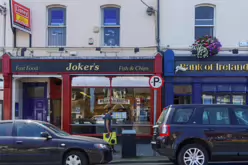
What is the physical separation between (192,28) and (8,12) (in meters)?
8.56

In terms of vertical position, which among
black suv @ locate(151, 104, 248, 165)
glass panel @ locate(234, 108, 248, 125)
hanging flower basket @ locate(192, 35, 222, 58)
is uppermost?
hanging flower basket @ locate(192, 35, 222, 58)

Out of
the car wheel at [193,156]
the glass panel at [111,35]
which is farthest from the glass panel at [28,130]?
the glass panel at [111,35]

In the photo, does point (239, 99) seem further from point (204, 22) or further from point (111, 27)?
point (111, 27)

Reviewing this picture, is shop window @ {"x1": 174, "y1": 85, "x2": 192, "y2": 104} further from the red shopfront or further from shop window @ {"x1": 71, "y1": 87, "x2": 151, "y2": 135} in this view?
shop window @ {"x1": 71, "y1": 87, "x2": 151, "y2": 135}

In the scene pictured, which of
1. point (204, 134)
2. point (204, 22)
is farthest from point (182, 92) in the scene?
point (204, 134)

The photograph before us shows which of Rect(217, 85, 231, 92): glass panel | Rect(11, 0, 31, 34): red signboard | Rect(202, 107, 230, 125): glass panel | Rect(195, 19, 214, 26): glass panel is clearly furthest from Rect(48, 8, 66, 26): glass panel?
Rect(202, 107, 230, 125): glass panel

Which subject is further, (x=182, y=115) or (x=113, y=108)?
(x=113, y=108)

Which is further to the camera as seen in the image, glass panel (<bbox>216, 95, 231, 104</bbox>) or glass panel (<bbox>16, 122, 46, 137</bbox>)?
glass panel (<bbox>216, 95, 231, 104</bbox>)

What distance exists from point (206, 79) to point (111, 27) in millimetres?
5022

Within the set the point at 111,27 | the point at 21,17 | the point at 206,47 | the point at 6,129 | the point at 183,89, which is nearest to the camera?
the point at 6,129

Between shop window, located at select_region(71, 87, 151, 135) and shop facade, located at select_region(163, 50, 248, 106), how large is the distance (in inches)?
46.8

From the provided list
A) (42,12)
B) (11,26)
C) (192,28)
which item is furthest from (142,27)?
(11,26)

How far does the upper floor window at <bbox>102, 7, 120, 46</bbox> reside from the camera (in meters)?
17.7

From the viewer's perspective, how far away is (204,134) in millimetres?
10406
